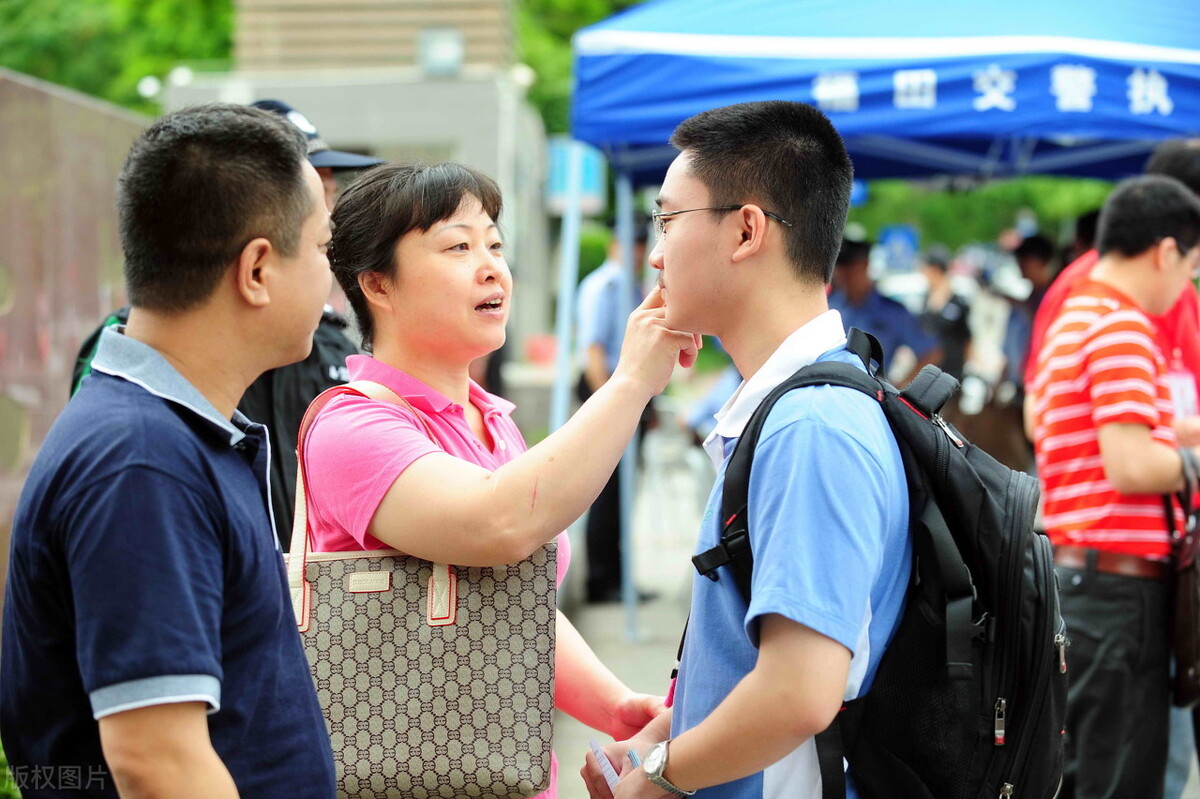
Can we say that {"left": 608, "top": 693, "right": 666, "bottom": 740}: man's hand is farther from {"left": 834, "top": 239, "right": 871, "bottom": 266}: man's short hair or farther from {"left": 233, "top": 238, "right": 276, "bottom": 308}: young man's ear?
{"left": 834, "top": 239, "right": 871, "bottom": 266}: man's short hair

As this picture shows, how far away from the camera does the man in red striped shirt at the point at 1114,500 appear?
11.3 ft

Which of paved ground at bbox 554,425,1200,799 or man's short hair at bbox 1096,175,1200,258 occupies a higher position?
man's short hair at bbox 1096,175,1200,258

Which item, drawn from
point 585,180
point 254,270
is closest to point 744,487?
point 254,270

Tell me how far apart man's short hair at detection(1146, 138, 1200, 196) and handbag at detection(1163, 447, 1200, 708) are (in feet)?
4.03

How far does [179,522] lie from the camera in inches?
52.9

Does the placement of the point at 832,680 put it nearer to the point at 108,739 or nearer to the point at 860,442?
the point at 860,442

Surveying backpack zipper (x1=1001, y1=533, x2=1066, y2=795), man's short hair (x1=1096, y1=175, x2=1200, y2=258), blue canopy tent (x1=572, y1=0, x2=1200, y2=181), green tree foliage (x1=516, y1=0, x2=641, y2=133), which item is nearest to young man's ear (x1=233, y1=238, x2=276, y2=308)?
backpack zipper (x1=1001, y1=533, x2=1066, y2=795)

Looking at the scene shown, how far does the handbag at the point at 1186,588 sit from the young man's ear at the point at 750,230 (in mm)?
2100

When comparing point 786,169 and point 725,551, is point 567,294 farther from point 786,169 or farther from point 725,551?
point 725,551

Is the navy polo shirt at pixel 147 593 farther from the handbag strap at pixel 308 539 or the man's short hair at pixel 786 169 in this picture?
the man's short hair at pixel 786 169

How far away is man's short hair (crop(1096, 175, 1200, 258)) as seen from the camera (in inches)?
140

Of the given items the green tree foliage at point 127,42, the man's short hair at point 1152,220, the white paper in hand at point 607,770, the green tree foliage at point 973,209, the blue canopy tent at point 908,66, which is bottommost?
the green tree foliage at point 973,209

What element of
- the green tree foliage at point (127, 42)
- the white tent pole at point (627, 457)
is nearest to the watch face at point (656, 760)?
the white tent pole at point (627, 457)

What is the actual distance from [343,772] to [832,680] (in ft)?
2.68
